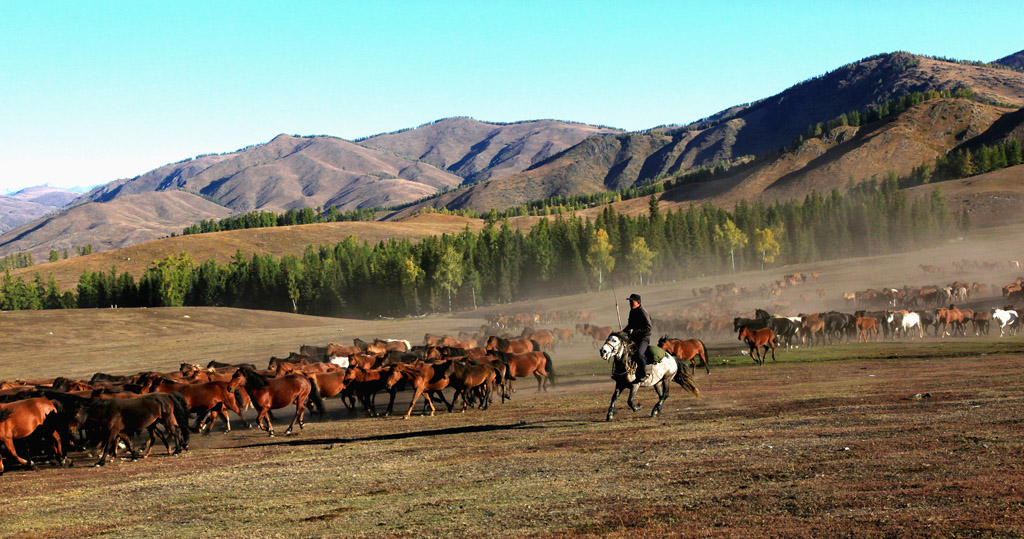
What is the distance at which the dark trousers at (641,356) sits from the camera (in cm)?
1864

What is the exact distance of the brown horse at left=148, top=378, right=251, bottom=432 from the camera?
20969 mm

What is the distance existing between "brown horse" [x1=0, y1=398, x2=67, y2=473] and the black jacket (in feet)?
45.7

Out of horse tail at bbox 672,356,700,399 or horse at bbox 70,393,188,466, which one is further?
horse tail at bbox 672,356,700,399

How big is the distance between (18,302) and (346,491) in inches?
6154

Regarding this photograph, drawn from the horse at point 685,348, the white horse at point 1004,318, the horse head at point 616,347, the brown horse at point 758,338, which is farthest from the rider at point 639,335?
the white horse at point 1004,318

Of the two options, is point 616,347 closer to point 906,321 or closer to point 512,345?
point 512,345

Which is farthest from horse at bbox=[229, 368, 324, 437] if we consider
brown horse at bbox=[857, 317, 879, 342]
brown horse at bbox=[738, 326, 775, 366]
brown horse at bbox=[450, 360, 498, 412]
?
brown horse at bbox=[857, 317, 879, 342]

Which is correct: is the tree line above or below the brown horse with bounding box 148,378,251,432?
above

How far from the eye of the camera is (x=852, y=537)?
8164mm

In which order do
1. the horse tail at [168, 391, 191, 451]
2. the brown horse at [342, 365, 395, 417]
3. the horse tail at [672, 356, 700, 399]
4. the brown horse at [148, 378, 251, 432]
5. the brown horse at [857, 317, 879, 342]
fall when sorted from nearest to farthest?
the horse tail at [168, 391, 191, 451]
the horse tail at [672, 356, 700, 399]
the brown horse at [148, 378, 251, 432]
the brown horse at [342, 365, 395, 417]
the brown horse at [857, 317, 879, 342]

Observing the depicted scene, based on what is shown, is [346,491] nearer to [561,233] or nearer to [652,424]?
[652,424]

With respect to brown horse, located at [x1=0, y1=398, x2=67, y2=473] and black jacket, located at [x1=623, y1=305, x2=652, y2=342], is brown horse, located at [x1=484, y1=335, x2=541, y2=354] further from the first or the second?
brown horse, located at [x1=0, y1=398, x2=67, y2=473]

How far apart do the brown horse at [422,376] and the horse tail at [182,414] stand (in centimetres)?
612

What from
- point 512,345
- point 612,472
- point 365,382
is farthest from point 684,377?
point 512,345
